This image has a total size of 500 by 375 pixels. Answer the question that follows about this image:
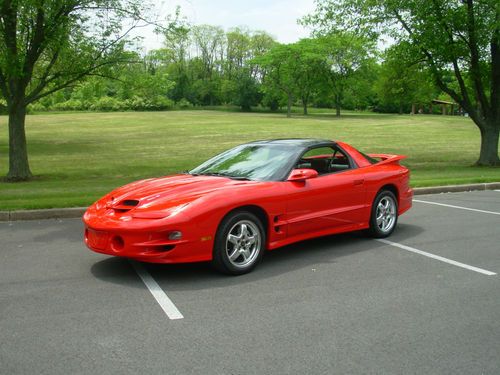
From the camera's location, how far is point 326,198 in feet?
20.3

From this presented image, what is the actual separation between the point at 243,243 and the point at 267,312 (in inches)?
46.9

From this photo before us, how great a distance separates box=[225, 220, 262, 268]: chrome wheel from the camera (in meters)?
5.30

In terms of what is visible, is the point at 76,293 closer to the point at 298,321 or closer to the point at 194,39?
the point at 298,321

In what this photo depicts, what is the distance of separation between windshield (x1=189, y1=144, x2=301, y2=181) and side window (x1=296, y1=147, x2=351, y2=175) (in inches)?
11.2

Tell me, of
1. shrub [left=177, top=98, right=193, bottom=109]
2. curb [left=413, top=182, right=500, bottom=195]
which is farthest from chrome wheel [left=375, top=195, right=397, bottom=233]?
shrub [left=177, top=98, right=193, bottom=109]

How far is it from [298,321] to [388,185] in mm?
3539

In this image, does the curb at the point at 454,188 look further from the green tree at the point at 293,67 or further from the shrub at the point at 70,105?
the shrub at the point at 70,105

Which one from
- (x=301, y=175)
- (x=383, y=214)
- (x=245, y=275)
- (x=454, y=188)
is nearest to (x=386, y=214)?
(x=383, y=214)

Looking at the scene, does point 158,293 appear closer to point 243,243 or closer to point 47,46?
point 243,243

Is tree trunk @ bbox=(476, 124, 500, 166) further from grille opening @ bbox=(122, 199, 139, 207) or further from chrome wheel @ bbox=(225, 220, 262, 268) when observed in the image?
grille opening @ bbox=(122, 199, 139, 207)

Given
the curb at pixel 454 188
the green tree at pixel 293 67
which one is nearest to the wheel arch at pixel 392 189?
the curb at pixel 454 188

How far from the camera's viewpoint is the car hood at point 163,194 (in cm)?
511

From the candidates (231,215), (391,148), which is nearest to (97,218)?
(231,215)

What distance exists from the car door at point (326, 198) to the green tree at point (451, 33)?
11150 millimetres
